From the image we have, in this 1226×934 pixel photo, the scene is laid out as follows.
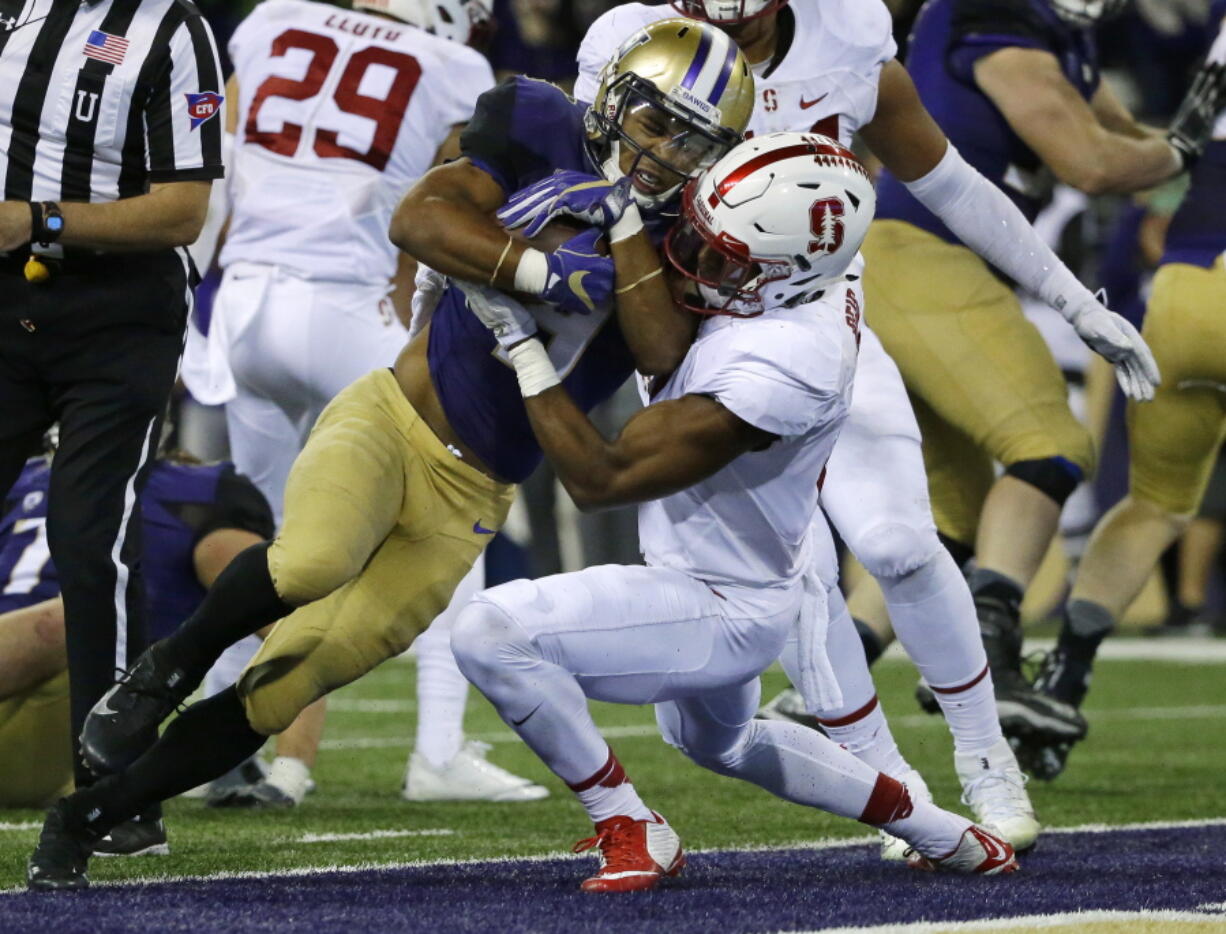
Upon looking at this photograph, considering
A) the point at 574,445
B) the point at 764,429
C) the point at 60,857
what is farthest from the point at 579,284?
the point at 60,857

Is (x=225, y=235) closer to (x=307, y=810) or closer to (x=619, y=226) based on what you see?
(x=307, y=810)

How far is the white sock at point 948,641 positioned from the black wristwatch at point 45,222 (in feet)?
5.38

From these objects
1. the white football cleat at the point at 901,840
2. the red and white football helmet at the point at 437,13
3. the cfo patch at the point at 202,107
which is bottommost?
the white football cleat at the point at 901,840

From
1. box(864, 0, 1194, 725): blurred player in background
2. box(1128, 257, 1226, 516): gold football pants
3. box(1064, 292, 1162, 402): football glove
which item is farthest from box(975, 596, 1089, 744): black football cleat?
box(1064, 292, 1162, 402): football glove

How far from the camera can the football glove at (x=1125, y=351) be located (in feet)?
13.0

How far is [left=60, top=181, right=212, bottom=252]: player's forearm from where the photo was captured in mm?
3713

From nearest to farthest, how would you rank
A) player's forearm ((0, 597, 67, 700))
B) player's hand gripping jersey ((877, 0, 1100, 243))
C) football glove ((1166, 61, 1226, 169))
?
1. player's forearm ((0, 597, 67, 700))
2. player's hand gripping jersey ((877, 0, 1100, 243))
3. football glove ((1166, 61, 1226, 169))

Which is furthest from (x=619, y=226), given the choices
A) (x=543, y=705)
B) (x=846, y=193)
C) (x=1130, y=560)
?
(x=1130, y=560)

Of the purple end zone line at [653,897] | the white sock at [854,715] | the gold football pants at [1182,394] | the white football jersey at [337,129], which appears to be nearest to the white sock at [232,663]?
the white football jersey at [337,129]

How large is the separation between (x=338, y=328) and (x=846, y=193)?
2337 mm

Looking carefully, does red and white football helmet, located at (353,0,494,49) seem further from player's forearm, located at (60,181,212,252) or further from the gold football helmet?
the gold football helmet

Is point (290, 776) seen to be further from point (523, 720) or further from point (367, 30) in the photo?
point (367, 30)

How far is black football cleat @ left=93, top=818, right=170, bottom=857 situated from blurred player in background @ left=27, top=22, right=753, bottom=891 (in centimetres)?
36

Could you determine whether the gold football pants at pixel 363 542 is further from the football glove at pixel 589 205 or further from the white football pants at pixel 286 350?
the white football pants at pixel 286 350
